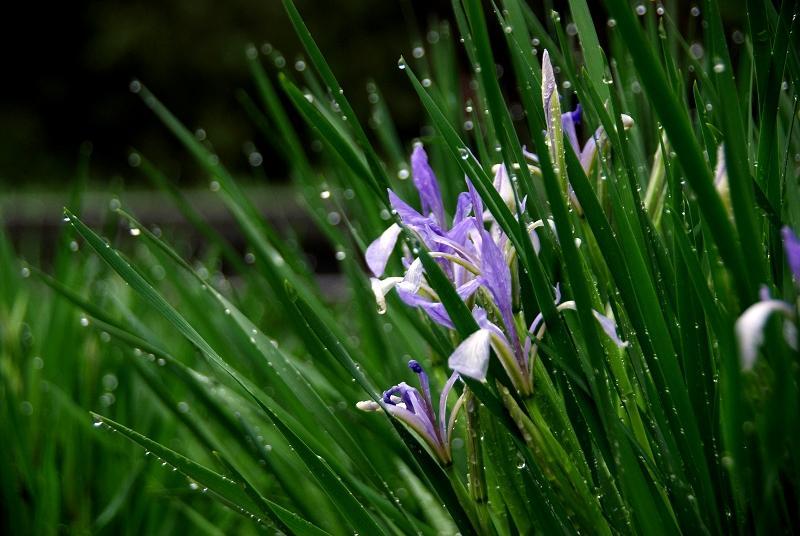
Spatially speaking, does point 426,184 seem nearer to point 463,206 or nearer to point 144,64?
point 463,206

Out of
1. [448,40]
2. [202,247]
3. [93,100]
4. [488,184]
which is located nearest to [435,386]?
[488,184]

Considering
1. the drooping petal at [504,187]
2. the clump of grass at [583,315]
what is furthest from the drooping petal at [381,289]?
the drooping petal at [504,187]

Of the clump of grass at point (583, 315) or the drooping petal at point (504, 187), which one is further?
the drooping petal at point (504, 187)

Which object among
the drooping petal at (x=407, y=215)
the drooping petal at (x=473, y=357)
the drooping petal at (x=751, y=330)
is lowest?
the drooping petal at (x=751, y=330)

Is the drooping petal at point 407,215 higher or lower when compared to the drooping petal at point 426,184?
lower

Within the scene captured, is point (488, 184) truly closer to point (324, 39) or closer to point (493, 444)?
point (493, 444)

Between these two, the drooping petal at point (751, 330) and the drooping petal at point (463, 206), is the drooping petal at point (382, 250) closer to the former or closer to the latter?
the drooping petal at point (463, 206)

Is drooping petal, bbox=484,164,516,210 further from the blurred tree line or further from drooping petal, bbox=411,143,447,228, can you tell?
the blurred tree line

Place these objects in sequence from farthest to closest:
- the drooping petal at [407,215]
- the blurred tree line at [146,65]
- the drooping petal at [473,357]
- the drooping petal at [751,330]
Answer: the blurred tree line at [146,65] < the drooping petal at [407,215] < the drooping petal at [473,357] < the drooping petal at [751,330]
